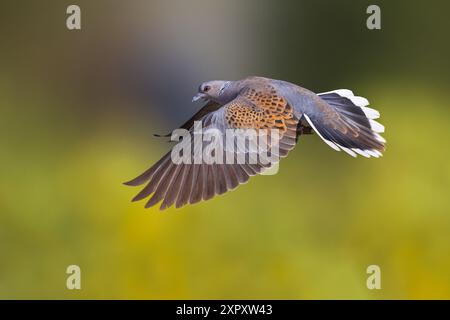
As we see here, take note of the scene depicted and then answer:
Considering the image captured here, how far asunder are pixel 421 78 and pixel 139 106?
242 cm

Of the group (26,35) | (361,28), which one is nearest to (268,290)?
(361,28)

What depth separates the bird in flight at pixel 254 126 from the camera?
3.54m

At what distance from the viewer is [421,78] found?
6.96 metres

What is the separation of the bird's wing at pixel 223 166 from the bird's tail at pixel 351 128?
0.72ft

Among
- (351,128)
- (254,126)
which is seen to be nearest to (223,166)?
(254,126)

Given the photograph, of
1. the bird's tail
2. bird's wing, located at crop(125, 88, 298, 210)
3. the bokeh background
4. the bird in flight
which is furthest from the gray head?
the bokeh background

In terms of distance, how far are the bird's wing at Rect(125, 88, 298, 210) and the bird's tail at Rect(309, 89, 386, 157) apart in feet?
0.72

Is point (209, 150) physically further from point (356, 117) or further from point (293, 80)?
point (293, 80)

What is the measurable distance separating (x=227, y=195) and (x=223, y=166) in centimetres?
214

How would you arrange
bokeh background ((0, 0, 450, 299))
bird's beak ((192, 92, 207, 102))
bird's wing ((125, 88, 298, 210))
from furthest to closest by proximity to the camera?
bokeh background ((0, 0, 450, 299)) < bird's beak ((192, 92, 207, 102)) < bird's wing ((125, 88, 298, 210))

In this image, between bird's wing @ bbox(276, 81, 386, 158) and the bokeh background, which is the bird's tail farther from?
the bokeh background

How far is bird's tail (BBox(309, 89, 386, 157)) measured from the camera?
13.3ft

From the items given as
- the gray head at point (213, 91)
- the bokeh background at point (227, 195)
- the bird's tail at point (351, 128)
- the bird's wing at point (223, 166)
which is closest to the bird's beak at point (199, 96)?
the gray head at point (213, 91)

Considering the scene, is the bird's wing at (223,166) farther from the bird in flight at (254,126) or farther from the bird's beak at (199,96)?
the bird's beak at (199,96)
